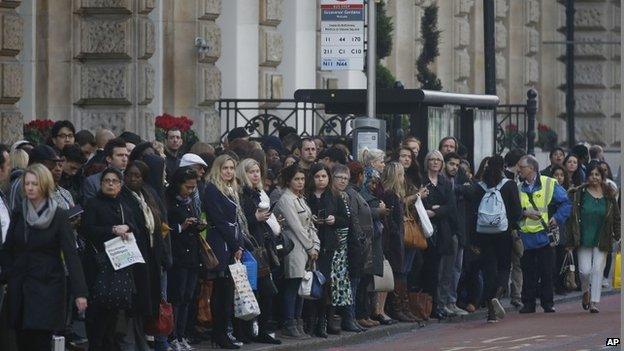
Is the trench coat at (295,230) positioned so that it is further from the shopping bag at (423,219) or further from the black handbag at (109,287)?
the black handbag at (109,287)

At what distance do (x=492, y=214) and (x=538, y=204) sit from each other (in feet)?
3.35

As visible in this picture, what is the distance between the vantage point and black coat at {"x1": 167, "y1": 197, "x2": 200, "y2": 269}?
19483 mm

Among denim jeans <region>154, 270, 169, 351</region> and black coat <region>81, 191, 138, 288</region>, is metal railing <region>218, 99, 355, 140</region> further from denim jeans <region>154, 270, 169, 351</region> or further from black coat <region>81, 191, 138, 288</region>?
black coat <region>81, 191, 138, 288</region>

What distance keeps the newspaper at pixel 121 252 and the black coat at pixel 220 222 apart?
1874 mm

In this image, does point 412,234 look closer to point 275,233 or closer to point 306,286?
point 306,286

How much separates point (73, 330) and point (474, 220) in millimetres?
6980

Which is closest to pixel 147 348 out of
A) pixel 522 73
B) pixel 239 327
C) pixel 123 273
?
pixel 123 273

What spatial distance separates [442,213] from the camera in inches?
947

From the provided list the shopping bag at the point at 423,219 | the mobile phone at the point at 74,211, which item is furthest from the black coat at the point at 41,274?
the shopping bag at the point at 423,219

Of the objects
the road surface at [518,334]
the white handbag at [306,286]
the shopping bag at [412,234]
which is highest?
the shopping bag at [412,234]

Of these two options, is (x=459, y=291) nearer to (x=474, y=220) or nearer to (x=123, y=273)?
(x=474, y=220)

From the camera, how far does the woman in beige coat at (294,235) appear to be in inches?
835

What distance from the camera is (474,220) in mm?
25141

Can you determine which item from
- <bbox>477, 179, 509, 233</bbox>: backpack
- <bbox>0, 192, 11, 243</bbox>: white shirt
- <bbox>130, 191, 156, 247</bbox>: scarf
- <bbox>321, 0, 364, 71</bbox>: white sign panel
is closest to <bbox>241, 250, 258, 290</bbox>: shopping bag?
<bbox>130, 191, 156, 247</bbox>: scarf
